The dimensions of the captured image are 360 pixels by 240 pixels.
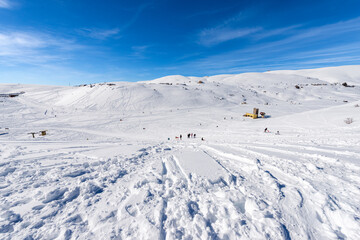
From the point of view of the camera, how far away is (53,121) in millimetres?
24047

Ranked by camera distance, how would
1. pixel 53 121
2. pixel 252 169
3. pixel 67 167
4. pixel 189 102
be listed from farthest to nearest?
pixel 189 102 → pixel 53 121 → pixel 67 167 → pixel 252 169

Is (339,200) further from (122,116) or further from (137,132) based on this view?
(122,116)

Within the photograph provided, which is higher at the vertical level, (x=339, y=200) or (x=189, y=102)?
(x=189, y=102)

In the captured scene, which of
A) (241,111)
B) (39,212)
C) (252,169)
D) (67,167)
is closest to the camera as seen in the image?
(39,212)

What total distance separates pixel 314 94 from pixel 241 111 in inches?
1318

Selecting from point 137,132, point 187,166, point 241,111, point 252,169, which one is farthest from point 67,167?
point 241,111

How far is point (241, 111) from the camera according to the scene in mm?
32312

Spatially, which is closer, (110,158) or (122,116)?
(110,158)

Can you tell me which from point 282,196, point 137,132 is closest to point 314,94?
point 137,132

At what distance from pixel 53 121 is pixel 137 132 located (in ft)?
49.0

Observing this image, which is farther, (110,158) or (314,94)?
(314,94)

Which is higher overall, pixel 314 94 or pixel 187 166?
pixel 314 94

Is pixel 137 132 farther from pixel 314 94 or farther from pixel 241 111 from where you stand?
pixel 314 94

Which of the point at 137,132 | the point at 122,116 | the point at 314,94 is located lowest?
the point at 137,132
